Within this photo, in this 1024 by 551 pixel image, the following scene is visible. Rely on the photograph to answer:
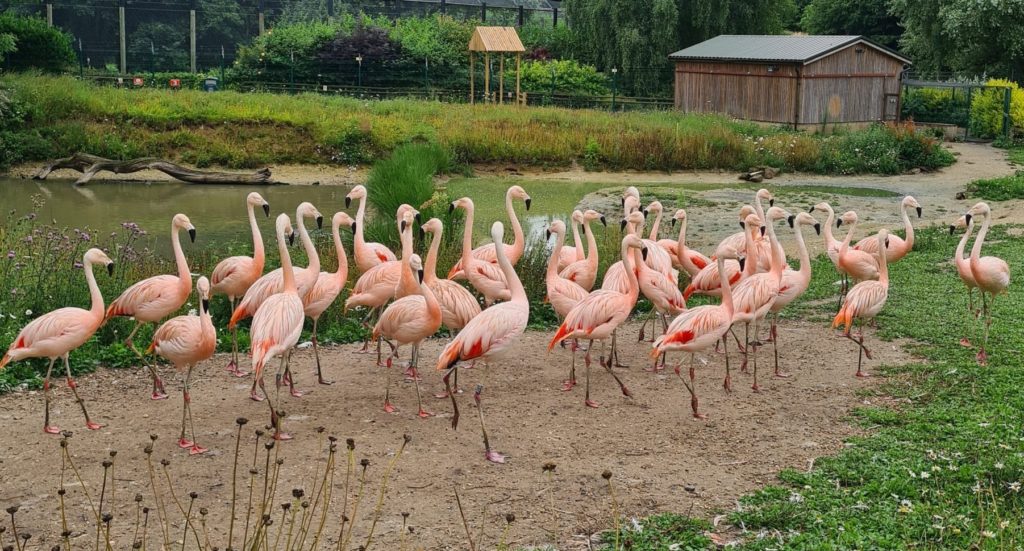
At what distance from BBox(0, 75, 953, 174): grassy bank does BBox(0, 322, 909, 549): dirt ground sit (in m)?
14.5

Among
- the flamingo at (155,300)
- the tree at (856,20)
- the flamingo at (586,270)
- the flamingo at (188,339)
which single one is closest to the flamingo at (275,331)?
the flamingo at (188,339)

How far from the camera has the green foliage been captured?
93.1 ft

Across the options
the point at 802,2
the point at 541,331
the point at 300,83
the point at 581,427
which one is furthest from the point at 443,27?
the point at 581,427

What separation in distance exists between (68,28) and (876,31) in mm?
31293

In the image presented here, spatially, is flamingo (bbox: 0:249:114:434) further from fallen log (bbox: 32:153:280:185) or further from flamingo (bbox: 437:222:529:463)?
fallen log (bbox: 32:153:280:185)

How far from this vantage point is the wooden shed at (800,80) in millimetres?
27453

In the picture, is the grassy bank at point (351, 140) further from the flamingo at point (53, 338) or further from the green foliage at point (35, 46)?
the flamingo at point (53, 338)

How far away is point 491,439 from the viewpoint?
23.0 feet

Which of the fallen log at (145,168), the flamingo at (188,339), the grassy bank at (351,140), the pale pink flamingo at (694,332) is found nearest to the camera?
the flamingo at (188,339)

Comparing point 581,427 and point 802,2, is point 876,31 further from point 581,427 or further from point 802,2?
point 581,427

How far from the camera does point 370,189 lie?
41.5ft

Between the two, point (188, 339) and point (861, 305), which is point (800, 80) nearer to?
point (861, 305)

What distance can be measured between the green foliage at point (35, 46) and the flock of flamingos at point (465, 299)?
22489mm

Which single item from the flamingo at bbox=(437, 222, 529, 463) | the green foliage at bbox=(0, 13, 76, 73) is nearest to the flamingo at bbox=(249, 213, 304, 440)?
the flamingo at bbox=(437, 222, 529, 463)
